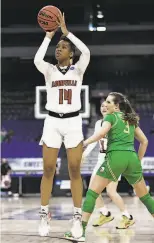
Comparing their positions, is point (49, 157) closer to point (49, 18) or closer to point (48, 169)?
point (48, 169)

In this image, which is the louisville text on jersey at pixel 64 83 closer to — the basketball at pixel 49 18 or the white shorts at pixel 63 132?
the white shorts at pixel 63 132

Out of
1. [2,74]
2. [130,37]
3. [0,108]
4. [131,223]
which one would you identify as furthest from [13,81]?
[131,223]

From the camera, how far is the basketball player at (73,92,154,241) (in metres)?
4.43

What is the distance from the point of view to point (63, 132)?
4.49 meters

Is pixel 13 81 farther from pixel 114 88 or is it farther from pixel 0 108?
pixel 114 88

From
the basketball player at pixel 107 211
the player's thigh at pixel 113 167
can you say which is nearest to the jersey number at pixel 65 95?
the player's thigh at pixel 113 167

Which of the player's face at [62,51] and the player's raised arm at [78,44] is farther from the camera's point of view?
the player's face at [62,51]

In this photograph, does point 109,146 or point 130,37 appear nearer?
point 109,146

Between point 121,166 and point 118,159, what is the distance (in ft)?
0.24

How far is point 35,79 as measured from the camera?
21703 millimetres

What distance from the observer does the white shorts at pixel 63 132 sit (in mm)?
4473

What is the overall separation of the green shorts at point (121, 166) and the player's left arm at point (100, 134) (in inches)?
10.0

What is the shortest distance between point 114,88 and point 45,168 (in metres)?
16.9

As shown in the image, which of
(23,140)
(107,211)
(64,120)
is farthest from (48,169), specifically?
(23,140)
